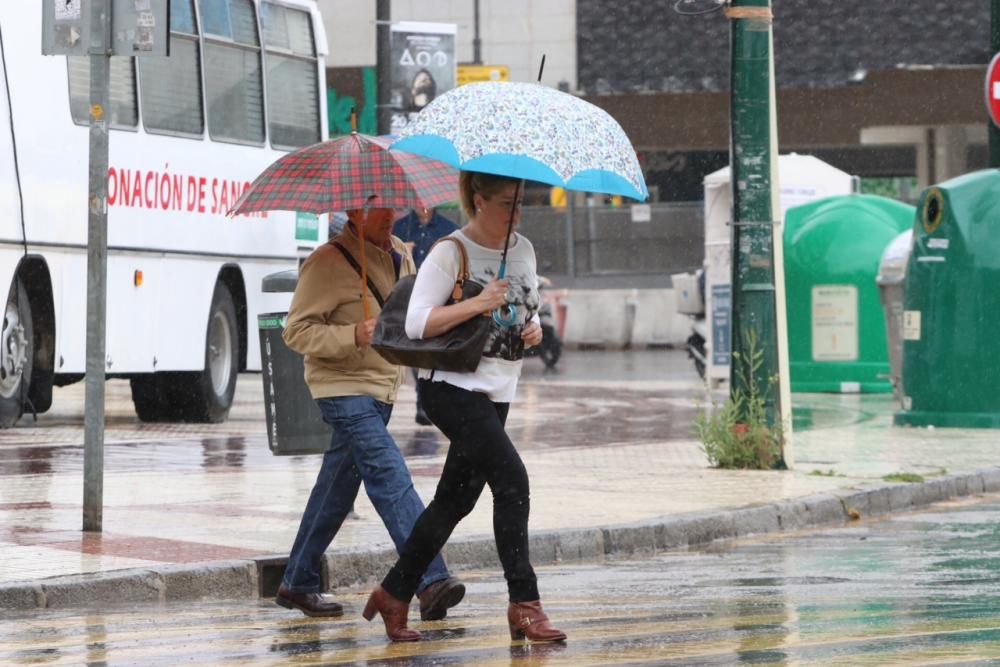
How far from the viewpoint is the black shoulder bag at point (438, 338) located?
21.6 ft

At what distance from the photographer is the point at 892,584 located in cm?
852

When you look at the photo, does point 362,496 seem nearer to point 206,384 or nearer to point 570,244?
point 206,384

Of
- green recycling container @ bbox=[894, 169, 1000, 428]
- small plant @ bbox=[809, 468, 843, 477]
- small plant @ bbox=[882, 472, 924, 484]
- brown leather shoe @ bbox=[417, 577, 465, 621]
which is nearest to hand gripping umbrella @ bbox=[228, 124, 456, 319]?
brown leather shoe @ bbox=[417, 577, 465, 621]

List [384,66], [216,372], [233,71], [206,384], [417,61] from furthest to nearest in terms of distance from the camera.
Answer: [384,66]
[417,61]
[233,71]
[216,372]
[206,384]

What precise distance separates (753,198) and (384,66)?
1563 centimetres

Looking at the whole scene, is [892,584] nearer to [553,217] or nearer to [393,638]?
[393,638]

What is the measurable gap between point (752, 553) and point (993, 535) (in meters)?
1.37

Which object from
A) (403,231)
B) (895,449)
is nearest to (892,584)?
(895,449)

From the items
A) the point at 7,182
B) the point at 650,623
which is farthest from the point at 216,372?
the point at 650,623

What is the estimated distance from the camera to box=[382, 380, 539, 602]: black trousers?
22.0ft

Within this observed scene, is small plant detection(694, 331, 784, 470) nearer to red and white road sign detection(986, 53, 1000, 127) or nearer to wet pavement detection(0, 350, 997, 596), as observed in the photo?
wet pavement detection(0, 350, 997, 596)

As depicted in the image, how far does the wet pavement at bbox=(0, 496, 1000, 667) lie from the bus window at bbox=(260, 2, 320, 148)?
10200 mm

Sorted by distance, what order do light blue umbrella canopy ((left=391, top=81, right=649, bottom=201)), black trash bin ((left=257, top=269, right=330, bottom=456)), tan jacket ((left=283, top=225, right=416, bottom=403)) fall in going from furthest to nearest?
black trash bin ((left=257, top=269, right=330, bottom=456)) < tan jacket ((left=283, top=225, right=416, bottom=403)) < light blue umbrella canopy ((left=391, top=81, right=649, bottom=201))

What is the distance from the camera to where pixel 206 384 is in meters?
17.9
